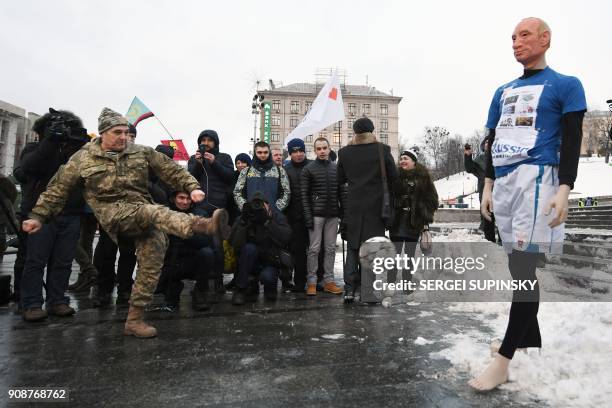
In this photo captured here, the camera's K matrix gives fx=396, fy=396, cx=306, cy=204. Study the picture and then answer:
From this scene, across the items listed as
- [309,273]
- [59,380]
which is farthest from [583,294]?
[59,380]

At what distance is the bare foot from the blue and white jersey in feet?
3.64

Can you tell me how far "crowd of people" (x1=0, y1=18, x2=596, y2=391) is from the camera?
7.52 ft

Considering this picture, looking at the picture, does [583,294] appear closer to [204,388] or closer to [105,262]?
[204,388]

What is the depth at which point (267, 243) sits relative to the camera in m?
4.91

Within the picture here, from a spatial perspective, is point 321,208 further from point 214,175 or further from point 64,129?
point 64,129

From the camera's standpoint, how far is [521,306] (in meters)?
2.30

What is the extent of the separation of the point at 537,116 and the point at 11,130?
172ft

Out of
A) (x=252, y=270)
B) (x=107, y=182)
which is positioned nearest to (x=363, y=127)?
(x=252, y=270)

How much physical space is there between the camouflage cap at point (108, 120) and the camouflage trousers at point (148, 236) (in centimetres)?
77

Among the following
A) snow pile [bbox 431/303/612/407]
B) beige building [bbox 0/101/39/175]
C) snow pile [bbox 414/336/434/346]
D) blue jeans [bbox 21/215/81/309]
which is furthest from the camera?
beige building [bbox 0/101/39/175]

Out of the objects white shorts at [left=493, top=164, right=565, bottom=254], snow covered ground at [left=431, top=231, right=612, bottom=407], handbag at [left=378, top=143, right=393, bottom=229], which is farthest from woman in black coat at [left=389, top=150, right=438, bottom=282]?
white shorts at [left=493, top=164, right=565, bottom=254]

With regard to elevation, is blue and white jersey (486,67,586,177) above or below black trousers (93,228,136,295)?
above

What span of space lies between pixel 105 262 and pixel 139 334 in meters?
1.76

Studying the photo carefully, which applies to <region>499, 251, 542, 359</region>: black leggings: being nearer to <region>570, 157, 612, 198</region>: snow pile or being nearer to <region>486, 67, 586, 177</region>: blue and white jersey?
<region>486, 67, 586, 177</region>: blue and white jersey
